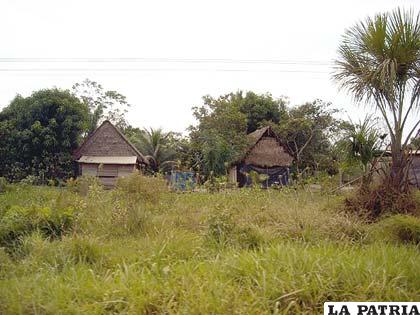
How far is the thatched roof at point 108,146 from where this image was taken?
20750mm

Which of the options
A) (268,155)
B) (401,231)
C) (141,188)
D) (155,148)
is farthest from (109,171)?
(401,231)

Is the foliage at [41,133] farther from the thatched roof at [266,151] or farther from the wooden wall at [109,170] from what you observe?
the thatched roof at [266,151]

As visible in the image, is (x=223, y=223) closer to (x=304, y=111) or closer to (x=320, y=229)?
(x=320, y=229)

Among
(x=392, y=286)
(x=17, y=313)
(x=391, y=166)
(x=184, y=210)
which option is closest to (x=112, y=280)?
(x=17, y=313)

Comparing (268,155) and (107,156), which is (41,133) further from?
(268,155)

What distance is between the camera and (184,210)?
6566 millimetres

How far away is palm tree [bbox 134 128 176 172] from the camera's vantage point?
22672 millimetres

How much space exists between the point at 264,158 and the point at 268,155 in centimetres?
37

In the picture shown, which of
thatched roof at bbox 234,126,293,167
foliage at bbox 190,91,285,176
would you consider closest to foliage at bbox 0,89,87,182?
foliage at bbox 190,91,285,176

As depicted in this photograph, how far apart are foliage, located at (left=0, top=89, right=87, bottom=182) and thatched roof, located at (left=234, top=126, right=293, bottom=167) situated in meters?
9.91

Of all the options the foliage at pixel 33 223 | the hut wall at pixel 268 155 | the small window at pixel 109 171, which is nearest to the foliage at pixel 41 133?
the small window at pixel 109 171

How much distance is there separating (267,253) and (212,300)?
3.01 ft

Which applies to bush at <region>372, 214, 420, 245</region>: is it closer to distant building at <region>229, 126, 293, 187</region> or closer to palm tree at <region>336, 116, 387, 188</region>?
palm tree at <region>336, 116, 387, 188</region>

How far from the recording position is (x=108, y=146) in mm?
20906
